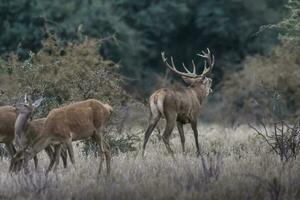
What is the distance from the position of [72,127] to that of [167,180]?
2.20 metres

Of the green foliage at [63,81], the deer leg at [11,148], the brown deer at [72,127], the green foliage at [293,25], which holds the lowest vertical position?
the deer leg at [11,148]

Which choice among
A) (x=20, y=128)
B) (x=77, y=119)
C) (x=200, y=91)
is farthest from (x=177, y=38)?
(x=20, y=128)

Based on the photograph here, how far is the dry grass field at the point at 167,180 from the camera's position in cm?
1020

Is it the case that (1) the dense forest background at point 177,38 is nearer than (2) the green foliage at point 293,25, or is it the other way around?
(2) the green foliage at point 293,25

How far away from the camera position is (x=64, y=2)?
34812 millimetres

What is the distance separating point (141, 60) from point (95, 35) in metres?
3.65

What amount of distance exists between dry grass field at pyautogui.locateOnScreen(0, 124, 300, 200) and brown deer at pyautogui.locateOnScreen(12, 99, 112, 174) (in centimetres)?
33

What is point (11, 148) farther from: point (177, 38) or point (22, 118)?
point (177, 38)

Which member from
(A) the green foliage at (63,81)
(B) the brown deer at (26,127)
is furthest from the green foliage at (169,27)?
(B) the brown deer at (26,127)

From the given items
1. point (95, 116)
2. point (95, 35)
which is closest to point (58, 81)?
point (95, 116)

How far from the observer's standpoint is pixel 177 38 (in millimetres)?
39062

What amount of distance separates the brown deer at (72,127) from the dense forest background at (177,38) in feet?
39.9

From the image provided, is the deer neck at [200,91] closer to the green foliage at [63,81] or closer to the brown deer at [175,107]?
the brown deer at [175,107]

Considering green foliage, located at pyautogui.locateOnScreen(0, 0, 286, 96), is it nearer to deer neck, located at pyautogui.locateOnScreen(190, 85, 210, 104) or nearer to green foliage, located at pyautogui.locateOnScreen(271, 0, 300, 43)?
green foliage, located at pyautogui.locateOnScreen(271, 0, 300, 43)
